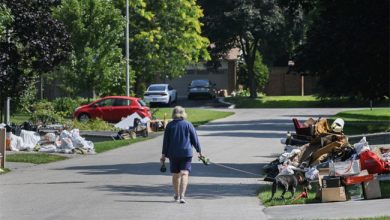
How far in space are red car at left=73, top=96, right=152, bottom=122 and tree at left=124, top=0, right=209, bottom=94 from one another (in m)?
13.9

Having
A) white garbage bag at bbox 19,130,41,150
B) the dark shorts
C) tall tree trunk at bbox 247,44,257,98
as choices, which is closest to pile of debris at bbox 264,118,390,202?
the dark shorts

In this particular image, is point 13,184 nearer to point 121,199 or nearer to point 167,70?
point 121,199

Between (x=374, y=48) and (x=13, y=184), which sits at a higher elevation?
(x=374, y=48)

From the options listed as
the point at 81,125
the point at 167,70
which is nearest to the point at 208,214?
the point at 81,125

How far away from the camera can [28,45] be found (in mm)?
31141

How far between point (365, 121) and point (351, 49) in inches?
870

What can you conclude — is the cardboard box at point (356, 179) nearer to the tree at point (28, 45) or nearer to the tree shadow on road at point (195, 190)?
the tree shadow on road at point (195, 190)

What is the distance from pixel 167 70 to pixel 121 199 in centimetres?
4568

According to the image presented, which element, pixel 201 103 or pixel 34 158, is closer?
pixel 34 158

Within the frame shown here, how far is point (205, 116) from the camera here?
2100 inches

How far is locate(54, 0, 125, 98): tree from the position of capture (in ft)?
154

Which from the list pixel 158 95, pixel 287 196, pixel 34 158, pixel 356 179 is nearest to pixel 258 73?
pixel 158 95

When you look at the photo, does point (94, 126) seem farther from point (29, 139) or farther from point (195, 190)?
point (195, 190)

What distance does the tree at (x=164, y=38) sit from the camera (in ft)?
198
